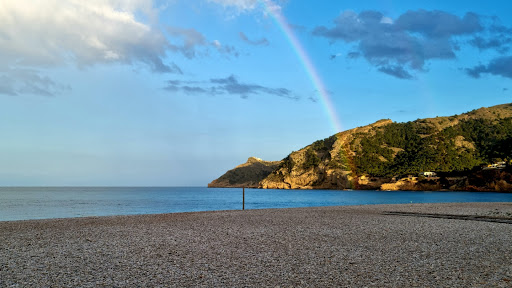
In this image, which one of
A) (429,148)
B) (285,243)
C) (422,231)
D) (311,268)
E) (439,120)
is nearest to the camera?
(311,268)

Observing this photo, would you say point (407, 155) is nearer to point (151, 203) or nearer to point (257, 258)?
point (151, 203)

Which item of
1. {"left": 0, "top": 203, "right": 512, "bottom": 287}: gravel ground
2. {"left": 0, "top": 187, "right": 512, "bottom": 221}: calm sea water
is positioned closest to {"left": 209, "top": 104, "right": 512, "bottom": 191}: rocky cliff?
{"left": 0, "top": 187, "right": 512, "bottom": 221}: calm sea water

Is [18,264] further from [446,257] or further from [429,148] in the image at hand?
[429,148]

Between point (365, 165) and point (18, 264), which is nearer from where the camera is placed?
point (18, 264)

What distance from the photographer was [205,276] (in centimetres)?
740

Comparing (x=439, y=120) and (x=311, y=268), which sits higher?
(x=439, y=120)

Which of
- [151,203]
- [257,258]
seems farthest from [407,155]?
[257,258]

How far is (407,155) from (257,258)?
505 feet

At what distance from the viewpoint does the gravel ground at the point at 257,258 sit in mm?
7074

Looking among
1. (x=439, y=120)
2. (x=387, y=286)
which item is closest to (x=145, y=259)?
(x=387, y=286)

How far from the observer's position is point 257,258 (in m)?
9.34

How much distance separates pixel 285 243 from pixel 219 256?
118 inches

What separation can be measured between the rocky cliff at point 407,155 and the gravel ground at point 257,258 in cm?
11454

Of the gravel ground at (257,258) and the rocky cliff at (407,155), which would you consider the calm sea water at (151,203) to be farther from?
the rocky cliff at (407,155)
